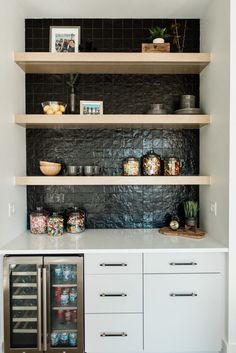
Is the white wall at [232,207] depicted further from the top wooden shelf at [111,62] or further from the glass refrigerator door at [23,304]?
the glass refrigerator door at [23,304]

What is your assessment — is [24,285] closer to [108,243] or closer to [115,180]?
[108,243]

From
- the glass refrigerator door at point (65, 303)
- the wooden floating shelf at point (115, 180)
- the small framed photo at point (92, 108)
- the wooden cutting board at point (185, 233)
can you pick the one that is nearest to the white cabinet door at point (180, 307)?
the wooden cutting board at point (185, 233)

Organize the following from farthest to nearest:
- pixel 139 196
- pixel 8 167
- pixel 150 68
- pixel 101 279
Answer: pixel 139 196
pixel 150 68
pixel 8 167
pixel 101 279

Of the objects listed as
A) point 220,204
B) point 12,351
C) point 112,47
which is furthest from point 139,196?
point 12,351

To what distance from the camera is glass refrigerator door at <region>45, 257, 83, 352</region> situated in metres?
2.18

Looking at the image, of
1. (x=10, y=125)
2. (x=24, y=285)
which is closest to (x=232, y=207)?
(x=24, y=285)

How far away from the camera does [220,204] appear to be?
2295mm

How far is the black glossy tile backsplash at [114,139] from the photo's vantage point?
9.22 ft

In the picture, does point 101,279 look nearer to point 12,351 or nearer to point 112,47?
point 12,351

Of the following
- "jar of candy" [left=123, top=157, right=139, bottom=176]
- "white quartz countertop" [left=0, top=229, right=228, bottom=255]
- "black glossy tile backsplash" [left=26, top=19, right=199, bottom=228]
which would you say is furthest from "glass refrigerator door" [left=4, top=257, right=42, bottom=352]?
"jar of candy" [left=123, top=157, right=139, bottom=176]

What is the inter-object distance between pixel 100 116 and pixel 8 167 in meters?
0.83

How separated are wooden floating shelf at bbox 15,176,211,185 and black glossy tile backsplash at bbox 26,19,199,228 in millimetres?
339

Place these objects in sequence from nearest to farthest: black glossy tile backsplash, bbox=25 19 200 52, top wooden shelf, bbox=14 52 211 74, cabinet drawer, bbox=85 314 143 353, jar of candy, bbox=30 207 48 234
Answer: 1. cabinet drawer, bbox=85 314 143 353
2. top wooden shelf, bbox=14 52 211 74
3. jar of candy, bbox=30 207 48 234
4. black glossy tile backsplash, bbox=25 19 200 52

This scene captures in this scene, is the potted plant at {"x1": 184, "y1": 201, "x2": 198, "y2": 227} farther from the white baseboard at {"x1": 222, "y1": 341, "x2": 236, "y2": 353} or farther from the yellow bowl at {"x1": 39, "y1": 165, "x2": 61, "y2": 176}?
the yellow bowl at {"x1": 39, "y1": 165, "x2": 61, "y2": 176}
